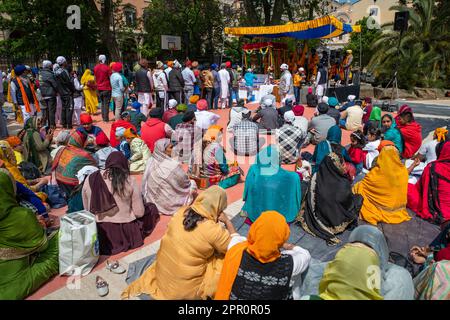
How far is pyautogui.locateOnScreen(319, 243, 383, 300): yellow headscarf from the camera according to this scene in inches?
80.7

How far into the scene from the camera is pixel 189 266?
268 cm

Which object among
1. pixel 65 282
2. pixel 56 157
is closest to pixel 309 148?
pixel 56 157

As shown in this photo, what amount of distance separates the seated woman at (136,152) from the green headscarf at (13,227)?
9.95 feet

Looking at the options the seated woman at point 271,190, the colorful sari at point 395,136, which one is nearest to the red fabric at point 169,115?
the seated woman at point 271,190

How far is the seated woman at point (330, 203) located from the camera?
3900mm

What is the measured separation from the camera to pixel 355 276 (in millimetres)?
2062

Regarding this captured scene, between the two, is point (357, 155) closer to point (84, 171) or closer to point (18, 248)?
point (84, 171)

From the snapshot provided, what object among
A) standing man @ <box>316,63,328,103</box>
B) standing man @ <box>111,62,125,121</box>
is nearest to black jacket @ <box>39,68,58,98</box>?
standing man @ <box>111,62,125,121</box>

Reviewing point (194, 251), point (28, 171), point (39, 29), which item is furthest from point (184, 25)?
point (194, 251)

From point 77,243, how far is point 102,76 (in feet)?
22.9

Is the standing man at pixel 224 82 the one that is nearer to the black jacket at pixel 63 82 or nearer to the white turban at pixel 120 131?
the black jacket at pixel 63 82
